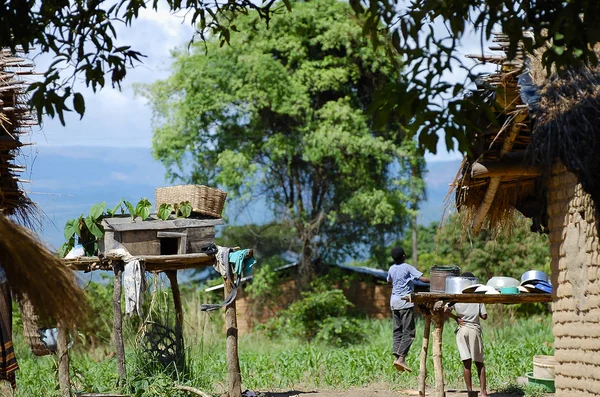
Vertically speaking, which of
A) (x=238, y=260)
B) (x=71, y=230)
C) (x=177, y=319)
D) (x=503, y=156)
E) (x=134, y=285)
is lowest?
(x=177, y=319)

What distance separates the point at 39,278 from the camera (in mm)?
5316

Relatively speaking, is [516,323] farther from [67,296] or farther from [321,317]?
[67,296]

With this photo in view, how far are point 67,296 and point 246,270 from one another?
18.7ft

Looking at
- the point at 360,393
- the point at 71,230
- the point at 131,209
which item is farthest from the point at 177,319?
the point at 360,393

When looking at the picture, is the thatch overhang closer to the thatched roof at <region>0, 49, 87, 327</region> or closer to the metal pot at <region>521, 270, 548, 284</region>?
the metal pot at <region>521, 270, 548, 284</region>

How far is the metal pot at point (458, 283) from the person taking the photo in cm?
924

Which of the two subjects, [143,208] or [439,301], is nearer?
[439,301]

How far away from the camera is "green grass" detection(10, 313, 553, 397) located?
11195 millimetres

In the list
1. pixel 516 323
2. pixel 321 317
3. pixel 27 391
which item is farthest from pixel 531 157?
pixel 321 317

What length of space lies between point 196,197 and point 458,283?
133 inches

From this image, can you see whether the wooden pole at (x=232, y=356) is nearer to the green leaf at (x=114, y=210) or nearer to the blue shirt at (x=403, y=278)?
the green leaf at (x=114, y=210)

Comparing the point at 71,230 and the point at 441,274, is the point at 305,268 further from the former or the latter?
the point at 441,274

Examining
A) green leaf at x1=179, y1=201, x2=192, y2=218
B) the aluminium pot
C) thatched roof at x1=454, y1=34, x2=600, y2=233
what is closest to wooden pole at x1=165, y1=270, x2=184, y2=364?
green leaf at x1=179, y1=201, x2=192, y2=218

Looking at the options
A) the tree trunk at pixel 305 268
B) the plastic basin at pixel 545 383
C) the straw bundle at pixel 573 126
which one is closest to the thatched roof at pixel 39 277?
the straw bundle at pixel 573 126
